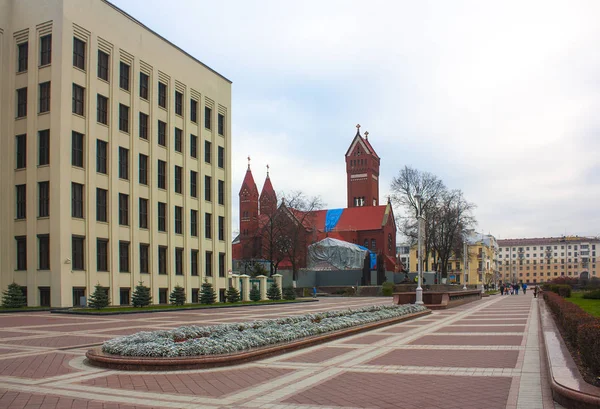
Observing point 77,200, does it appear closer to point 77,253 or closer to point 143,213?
point 77,253

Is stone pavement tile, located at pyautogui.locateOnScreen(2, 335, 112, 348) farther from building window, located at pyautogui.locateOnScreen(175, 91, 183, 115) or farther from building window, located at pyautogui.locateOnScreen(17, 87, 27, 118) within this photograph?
building window, located at pyautogui.locateOnScreen(175, 91, 183, 115)

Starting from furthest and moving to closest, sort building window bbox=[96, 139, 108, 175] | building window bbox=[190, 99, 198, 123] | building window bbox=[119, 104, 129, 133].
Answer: building window bbox=[190, 99, 198, 123] < building window bbox=[119, 104, 129, 133] < building window bbox=[96, 139, 108, 175]

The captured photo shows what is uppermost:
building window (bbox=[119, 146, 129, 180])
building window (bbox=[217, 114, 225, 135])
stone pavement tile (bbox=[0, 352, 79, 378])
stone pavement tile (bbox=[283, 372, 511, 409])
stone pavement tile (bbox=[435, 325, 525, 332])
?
building window (bbox=[217, 114, 225, 135])

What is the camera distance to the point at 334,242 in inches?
3061

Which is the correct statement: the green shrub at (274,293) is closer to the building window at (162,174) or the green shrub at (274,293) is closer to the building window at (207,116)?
the building window at (162,174)

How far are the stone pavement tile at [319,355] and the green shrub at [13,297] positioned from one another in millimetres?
21951

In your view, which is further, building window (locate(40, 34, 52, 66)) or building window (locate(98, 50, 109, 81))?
building window (locate(98, 50, 109, 81))

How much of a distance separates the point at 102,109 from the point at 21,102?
170 inches

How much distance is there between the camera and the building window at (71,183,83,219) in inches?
1259

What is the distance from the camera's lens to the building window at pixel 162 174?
3962 centimetres

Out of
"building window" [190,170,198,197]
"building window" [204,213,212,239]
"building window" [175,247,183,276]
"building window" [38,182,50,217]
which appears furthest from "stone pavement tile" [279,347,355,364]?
"building window" [204,213,212,239]

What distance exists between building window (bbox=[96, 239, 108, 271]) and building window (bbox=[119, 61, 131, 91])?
9.84 metres

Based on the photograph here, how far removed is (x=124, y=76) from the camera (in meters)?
36.7

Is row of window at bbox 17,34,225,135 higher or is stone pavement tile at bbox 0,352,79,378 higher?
row of window at bbox 17,34,225,135
